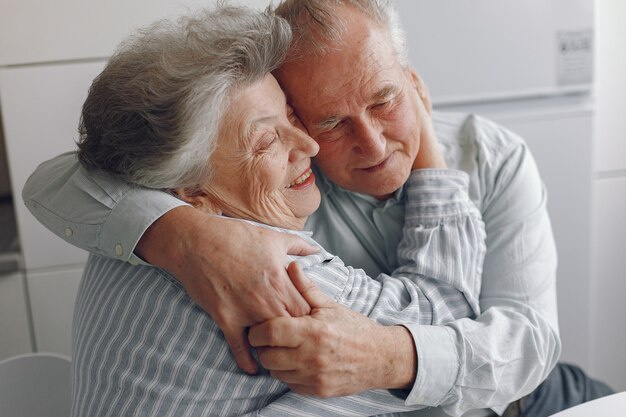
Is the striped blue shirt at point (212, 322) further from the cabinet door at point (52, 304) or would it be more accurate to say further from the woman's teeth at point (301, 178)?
the cabinet door at point (52, 304)

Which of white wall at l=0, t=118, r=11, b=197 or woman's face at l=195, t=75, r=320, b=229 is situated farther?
white wall at l=0, t=118, r=11, b=197

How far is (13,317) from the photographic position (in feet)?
5.99

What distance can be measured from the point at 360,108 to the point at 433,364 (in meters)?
0.42

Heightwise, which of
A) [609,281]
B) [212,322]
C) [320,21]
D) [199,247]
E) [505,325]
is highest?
[320,21]

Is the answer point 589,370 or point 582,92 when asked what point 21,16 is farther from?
point 589,370

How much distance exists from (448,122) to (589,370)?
3.49 ft

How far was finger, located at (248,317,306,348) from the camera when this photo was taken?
101cm

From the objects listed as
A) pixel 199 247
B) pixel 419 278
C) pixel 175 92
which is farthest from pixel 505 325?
pixel 175 92

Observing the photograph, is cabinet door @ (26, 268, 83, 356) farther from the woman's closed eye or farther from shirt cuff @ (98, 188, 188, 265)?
the woman's closed eye

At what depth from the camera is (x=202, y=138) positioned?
3.73ft

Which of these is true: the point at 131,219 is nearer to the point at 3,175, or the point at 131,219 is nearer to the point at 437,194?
the point at 437,194

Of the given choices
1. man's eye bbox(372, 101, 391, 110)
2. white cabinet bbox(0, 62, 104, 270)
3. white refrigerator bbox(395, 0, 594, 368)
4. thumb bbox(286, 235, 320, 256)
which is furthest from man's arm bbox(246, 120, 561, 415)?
white cabinet bbox(0, 62, 104, 270)

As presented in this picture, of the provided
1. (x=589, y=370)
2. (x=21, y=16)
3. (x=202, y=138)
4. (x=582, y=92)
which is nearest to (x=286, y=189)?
(x=202, y=138)

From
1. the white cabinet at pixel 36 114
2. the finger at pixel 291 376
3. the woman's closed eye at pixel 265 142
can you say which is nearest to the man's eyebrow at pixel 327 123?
the woman's closed eye at pixel 265 142
